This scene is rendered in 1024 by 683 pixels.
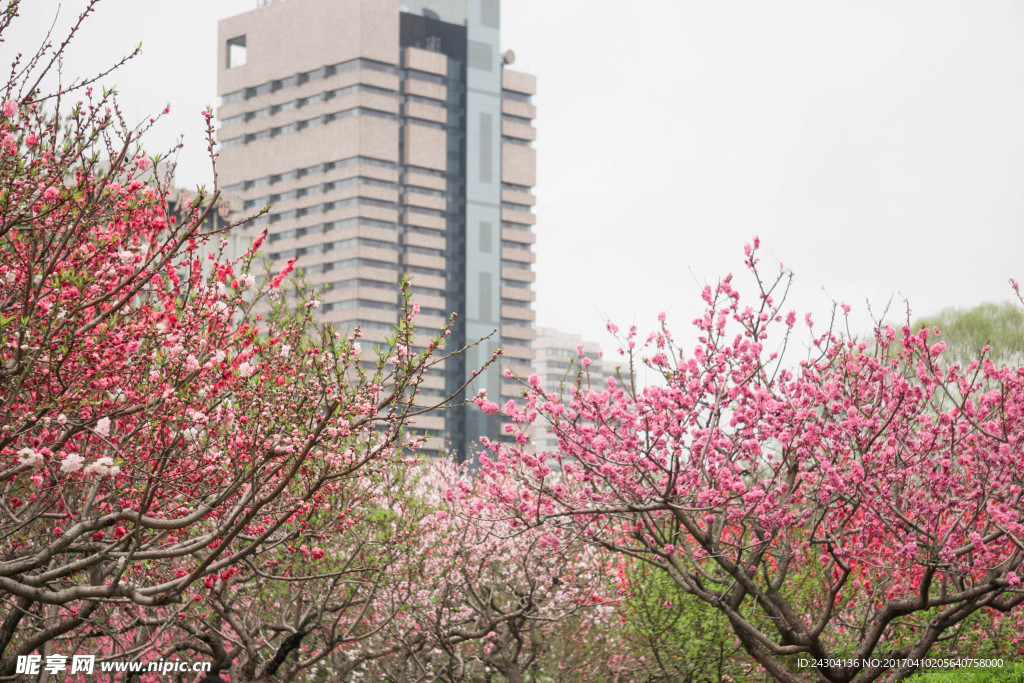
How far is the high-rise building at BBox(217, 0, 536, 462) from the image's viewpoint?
82125mm

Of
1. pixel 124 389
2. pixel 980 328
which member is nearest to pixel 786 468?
pixel 124 389

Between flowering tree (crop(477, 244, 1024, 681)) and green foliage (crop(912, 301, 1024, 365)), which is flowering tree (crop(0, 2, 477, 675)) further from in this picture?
green foliage (crop(912, 301, 1024, 365))

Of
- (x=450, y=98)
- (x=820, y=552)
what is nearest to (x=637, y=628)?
(x=820, y=552)

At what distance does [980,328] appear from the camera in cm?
3659

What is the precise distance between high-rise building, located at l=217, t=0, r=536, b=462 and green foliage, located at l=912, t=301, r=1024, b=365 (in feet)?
152

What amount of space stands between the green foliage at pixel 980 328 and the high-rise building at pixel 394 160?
46.4m

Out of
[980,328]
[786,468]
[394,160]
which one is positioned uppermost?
[394,160]

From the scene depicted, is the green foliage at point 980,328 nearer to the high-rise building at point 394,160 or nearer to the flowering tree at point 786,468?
the flowering tree at point 786,468

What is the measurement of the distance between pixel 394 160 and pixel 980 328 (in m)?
57.3

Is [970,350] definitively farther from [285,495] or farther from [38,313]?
[38,313]

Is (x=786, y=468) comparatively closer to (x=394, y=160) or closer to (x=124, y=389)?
(x=124, y=389)

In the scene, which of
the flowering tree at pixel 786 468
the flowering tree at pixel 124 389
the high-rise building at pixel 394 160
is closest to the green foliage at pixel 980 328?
the flowering tree at pixel 786 468

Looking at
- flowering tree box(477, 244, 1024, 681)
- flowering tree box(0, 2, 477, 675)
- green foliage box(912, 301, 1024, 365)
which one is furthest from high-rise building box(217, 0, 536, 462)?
flowering tree box(0, 2, 477, 675)

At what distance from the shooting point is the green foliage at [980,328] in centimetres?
3553
